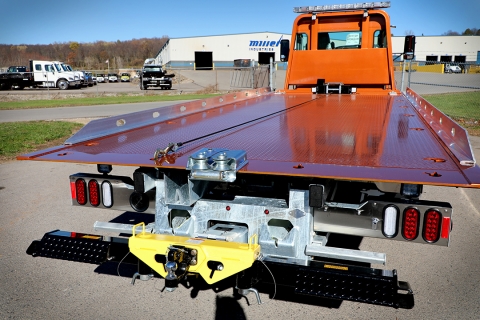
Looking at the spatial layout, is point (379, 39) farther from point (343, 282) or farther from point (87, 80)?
point (87, 80)

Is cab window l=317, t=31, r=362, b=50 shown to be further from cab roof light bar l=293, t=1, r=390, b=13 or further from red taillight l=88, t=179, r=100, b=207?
red taillight l=88, t=179, r=100, b=207

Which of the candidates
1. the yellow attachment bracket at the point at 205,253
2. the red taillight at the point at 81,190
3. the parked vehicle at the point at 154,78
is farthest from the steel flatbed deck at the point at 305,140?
the parked vehicle at the point at 154,78

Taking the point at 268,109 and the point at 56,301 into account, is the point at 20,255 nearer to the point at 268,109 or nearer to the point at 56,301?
the point at 56,301

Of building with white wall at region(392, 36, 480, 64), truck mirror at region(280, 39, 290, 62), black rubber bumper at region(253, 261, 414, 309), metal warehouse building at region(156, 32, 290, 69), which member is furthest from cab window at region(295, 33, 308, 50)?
building with white wall at region(392, 36, 480, 64)

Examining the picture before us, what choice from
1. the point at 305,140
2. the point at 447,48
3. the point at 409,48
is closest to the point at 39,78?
the point at 409,48

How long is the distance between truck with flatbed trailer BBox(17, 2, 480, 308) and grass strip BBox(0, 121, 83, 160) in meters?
6.69

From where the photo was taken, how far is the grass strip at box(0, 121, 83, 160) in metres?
9.59

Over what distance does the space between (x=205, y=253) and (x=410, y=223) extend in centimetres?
126

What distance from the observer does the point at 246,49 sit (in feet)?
203

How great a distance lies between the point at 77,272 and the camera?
385 cm

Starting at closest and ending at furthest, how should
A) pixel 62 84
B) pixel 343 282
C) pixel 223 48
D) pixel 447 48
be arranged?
pixel 343 282 < pixel 62 84 < pixel 223 48 < pixel 447 48

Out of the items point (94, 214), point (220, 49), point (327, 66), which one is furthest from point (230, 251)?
point (220, 49)

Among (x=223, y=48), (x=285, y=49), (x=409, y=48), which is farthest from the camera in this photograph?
(x=223, y=48)

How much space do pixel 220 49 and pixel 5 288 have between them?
6147cm
